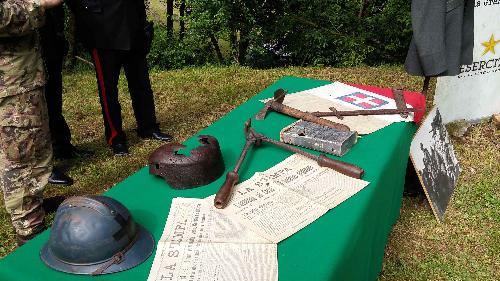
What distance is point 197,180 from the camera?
1934 mm

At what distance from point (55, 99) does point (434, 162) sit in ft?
9.16

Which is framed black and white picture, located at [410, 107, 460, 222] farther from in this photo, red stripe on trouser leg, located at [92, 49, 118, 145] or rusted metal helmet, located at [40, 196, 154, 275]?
red stripe on trouser leg, located at [92, 49, 118, 145]

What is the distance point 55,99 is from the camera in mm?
3525

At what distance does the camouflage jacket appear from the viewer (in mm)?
2271

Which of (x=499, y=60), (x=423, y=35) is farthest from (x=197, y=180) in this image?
(x=499, y=60)

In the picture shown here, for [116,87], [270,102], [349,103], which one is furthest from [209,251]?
[116,87]

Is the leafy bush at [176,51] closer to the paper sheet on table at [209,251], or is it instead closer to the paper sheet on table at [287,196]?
the paper sheet on table at [287,196]

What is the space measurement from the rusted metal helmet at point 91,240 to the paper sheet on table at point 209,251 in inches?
3.9

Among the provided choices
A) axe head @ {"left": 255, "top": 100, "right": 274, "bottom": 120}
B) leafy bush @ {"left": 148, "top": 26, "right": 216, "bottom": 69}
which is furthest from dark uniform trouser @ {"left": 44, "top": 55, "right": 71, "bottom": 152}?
leafy bush @ {"left": 148, "top": 26, "right": 216, "bottom": 69}

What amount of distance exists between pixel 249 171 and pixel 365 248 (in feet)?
1.96

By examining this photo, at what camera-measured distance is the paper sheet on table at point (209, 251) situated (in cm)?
143

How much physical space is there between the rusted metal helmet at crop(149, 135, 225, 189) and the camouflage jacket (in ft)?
3.33

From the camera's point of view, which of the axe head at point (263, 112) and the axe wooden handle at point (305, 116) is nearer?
the axe wooden handle at point (305, 116)

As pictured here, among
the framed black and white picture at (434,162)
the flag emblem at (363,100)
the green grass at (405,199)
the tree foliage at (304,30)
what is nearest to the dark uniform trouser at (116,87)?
the green grass at (405,199)
